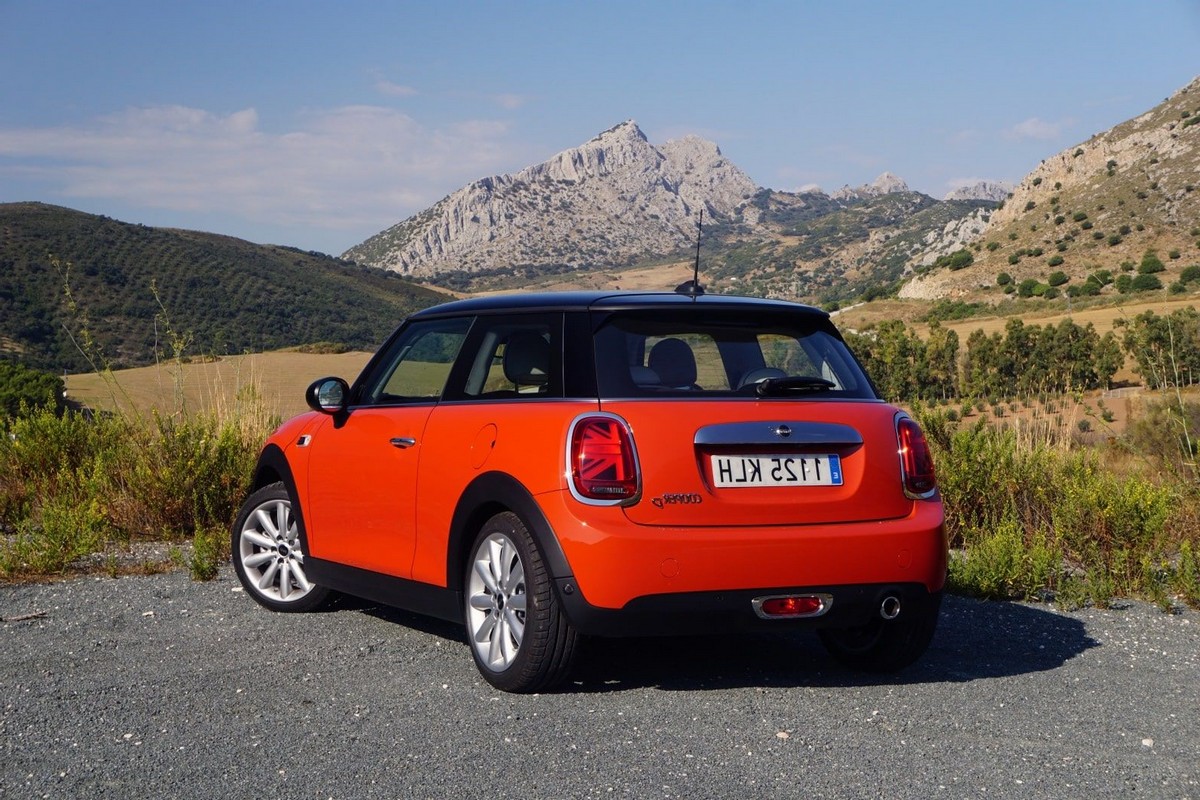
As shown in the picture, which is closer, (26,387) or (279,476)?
(279,476)

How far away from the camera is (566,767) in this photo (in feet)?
13.8

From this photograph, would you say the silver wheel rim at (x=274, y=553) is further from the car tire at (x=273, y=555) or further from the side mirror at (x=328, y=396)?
the side mirror at (x=328, y=396)

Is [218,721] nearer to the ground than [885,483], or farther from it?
nearer to the ground

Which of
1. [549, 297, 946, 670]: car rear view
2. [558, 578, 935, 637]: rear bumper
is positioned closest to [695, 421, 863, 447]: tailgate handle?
[549, 297, 946, 670]: car rear view

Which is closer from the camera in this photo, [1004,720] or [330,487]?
[1004,720]

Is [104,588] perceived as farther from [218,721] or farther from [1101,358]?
[1101,358]

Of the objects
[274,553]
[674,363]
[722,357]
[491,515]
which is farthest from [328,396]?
[722,357]

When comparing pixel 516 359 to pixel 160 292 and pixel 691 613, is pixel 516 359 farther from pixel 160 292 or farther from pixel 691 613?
pixel 160 292

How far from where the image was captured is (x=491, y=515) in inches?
211

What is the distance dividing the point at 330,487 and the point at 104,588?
2.03m

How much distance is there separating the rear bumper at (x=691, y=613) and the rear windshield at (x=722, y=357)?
0.79m

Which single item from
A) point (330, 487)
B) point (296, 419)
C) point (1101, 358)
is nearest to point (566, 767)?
point (330, 487)

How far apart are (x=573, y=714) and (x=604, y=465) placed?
3.18 feet

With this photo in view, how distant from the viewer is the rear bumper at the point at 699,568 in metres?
Result: 4.75
